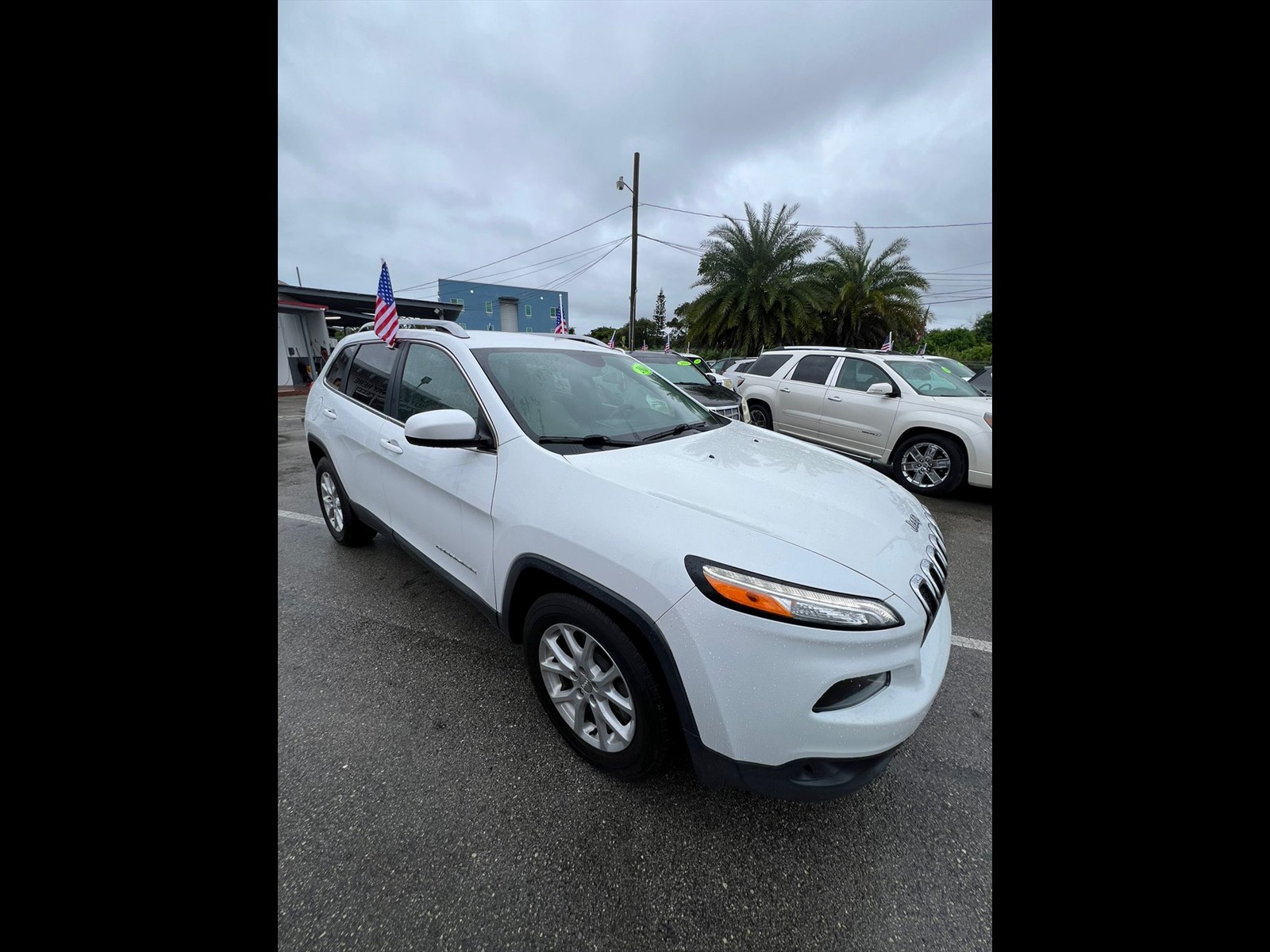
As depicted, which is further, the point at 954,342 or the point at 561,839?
the point at 954,342

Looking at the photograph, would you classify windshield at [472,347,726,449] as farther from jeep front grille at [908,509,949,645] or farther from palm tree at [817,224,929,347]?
palm tree at [817,224,929,347]

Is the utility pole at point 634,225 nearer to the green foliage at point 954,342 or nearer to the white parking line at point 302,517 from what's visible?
the white parking line at point 302,517

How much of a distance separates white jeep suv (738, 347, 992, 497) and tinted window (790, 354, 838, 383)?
0.04 ft

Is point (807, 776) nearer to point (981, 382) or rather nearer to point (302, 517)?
point (302, 517)

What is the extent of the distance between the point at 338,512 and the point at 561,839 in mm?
3136

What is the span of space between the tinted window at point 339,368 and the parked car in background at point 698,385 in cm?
317

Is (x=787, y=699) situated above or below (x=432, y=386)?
below

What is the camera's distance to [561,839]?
1.63 meters

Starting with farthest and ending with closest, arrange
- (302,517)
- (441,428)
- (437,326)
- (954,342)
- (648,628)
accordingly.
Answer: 1. (954,342)
2. (302,517)
3. (437,326)
4. (441,428)
5. (648,628)

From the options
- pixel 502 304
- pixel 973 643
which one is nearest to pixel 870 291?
pixel 973 643

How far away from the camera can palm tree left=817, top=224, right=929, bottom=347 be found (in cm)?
1897
